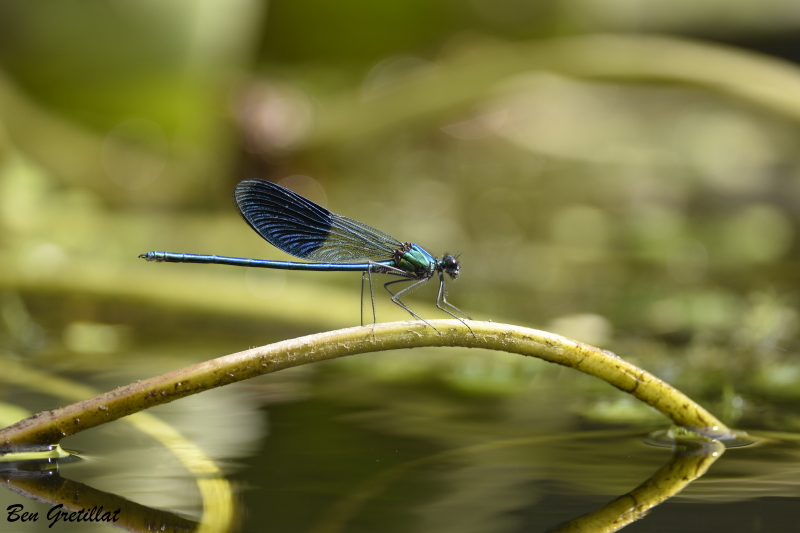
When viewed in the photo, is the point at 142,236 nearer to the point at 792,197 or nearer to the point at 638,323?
the point at 638,323

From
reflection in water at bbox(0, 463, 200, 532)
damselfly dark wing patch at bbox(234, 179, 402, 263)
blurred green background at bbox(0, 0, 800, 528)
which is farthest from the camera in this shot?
blurred green background at bbox(0, 0, 800, 528)

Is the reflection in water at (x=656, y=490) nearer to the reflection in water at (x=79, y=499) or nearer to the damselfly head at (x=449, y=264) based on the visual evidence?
the reflection in water at (x=79, y=499)

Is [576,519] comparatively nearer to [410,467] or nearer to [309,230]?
[410,467]

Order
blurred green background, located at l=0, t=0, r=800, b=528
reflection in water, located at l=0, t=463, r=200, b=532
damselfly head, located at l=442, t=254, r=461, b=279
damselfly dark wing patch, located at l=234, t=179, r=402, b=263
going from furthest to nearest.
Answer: blurred green background, located at l=0, t=0, r=800, b=528 < damselfly head, located at l=442, t=254, r=461, b=279 < damselfly dark wing patch, located at l=234, t=179, r=402, b=263 < reflection in water, located at l=0, t=463, r=200, b=532

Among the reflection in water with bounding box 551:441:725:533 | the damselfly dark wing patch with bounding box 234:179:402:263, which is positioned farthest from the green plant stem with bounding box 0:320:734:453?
the damselfly dark wing patch with bounding box 234:179:402:263

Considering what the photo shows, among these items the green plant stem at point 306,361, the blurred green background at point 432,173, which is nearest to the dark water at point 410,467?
the green plant stem at point 306,361

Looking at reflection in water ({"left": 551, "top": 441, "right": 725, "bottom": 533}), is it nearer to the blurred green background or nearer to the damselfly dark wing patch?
the blurred green background

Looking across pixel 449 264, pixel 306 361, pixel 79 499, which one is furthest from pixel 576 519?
pixel 449 264
